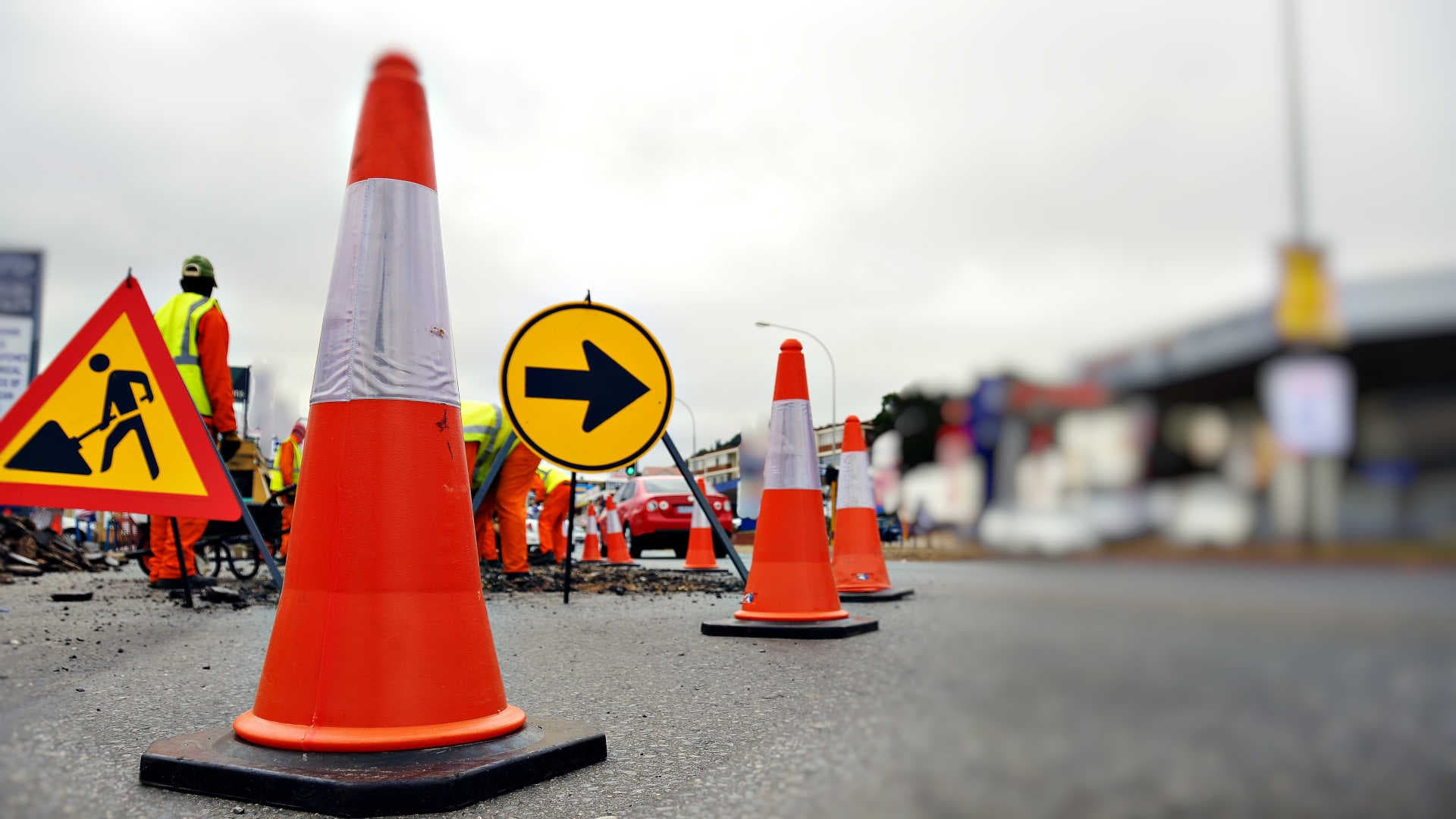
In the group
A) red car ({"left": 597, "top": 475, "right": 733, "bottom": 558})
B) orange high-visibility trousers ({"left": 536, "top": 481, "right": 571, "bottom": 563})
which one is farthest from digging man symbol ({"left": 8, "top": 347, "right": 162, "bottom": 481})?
red car ({"left": 597, "top": 475, "right": 733, "bottom": 558})

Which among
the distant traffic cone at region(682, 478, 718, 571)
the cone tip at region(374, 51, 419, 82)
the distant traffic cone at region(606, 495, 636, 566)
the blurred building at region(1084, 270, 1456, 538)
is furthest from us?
the distant traffic cone at region(606, 495, 636, 566)

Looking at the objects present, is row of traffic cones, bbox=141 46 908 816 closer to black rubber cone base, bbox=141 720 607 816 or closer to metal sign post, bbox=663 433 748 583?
black rubber cone base, bbox=141 720 607 816

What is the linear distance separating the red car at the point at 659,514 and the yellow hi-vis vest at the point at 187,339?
11205mm

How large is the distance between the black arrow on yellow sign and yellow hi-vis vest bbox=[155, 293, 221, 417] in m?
2.95

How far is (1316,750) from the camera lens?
1.03 metres

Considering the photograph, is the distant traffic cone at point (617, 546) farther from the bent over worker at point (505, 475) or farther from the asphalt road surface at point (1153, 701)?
the asphalt road surface at point (1153, 701)

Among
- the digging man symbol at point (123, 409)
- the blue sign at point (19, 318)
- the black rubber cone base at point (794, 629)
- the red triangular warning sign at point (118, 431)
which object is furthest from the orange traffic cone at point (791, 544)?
the blue sign at point (19, 318)

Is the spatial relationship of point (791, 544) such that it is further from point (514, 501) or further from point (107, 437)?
point (514, 501)

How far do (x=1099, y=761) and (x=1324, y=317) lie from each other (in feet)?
1.74

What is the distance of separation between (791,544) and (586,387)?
1.54 m

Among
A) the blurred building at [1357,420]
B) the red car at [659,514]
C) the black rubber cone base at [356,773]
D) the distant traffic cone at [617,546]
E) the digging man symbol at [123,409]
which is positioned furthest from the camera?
the distant traffic cone at [617,546]

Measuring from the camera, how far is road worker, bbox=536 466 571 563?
15.9m

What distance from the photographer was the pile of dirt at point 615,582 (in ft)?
33.8

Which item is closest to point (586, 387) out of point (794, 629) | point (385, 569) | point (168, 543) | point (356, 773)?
point (794, 629)
